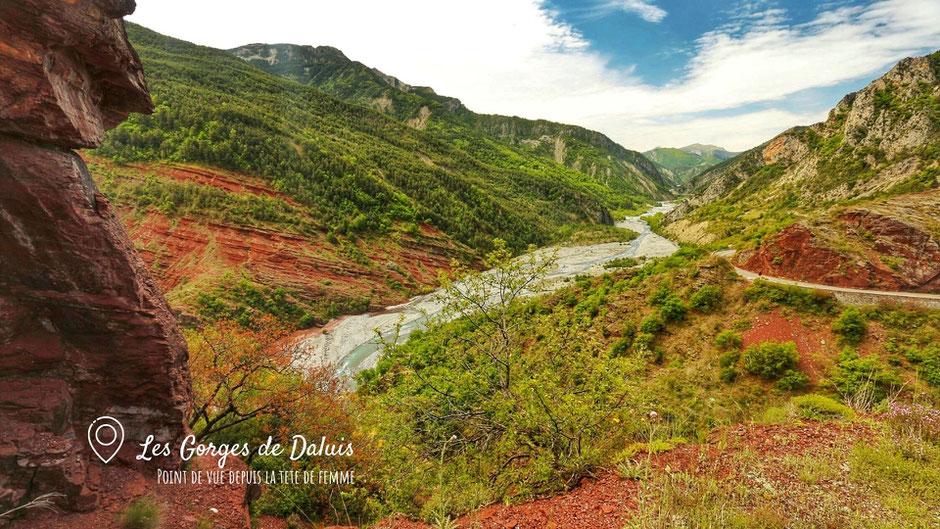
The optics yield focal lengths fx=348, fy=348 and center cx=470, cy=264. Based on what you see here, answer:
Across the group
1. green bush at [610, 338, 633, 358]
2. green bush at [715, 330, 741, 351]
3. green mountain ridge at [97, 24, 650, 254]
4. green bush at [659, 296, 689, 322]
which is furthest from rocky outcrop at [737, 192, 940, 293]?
green mountain ridge at [97, 24, 650, 254]

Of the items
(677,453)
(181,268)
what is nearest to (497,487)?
(677,453)

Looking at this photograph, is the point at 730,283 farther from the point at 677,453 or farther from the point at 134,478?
the point at 134,478

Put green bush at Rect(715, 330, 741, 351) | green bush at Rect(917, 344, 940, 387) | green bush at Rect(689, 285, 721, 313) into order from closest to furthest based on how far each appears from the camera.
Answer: green bush at Rect(917, 344, 940, 387) → green bush at Rect(715, 330, 741, 351) → green bush at Rect(689, 285, 721, 313)

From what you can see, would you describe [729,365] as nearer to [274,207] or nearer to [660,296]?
[660,296]

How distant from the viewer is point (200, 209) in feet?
142

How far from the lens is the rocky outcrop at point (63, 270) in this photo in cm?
505

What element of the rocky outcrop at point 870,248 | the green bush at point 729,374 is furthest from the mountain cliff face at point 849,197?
the green bush at point 729,374

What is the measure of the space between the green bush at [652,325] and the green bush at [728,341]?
9.59ft

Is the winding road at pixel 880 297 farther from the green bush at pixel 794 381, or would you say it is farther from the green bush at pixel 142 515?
the green bush at pixel 142 515

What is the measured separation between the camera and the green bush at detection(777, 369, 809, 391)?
12000 millimetres

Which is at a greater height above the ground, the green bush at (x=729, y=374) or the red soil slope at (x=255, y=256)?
the green bush at (x=729, y=374)

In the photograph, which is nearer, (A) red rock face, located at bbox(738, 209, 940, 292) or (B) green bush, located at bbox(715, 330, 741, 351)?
(A) red rock face, located at bbox(738, 209, 940, 292)

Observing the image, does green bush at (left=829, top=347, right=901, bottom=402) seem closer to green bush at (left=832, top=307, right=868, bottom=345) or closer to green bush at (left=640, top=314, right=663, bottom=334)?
green bush at (left=832, top=307, right=868, bottom=345)

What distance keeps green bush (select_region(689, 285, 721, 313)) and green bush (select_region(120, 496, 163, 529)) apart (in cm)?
2124
